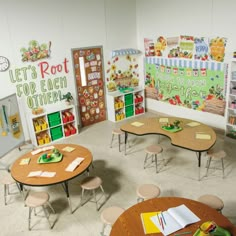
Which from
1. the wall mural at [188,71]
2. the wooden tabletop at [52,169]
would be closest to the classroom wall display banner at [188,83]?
the wall mural at [188,71]

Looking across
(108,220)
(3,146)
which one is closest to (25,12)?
(3,146)

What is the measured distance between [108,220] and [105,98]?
5.07 metres

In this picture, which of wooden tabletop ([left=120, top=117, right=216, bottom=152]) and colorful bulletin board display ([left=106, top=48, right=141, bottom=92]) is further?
colorful bulletin board display ([left=106, top=48, right=141, bottom=92])

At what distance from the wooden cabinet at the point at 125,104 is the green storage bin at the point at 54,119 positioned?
1.73 m

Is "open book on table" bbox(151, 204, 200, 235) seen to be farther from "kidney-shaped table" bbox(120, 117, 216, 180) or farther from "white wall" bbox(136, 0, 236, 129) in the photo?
Result: "white wall" bbox(136, 0, 236, 129)

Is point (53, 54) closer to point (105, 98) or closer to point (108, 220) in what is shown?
point (105, 98)

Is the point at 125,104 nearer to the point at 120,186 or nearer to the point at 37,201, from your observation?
the point at 120,186

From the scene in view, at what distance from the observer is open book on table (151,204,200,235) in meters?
2.71

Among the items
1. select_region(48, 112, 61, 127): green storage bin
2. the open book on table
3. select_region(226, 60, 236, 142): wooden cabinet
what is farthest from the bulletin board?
select_region(226, 60, 236, 142): wooden cabinet

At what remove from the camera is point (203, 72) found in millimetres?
6617

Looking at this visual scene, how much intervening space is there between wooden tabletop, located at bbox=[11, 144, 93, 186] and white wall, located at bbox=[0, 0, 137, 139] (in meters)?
2.44

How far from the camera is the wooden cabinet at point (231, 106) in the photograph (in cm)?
575

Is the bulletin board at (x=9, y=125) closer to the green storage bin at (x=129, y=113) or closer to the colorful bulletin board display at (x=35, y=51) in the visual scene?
the colorful bulletin board display at (x=35, y=51)

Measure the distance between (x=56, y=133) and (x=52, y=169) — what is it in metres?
2.78
